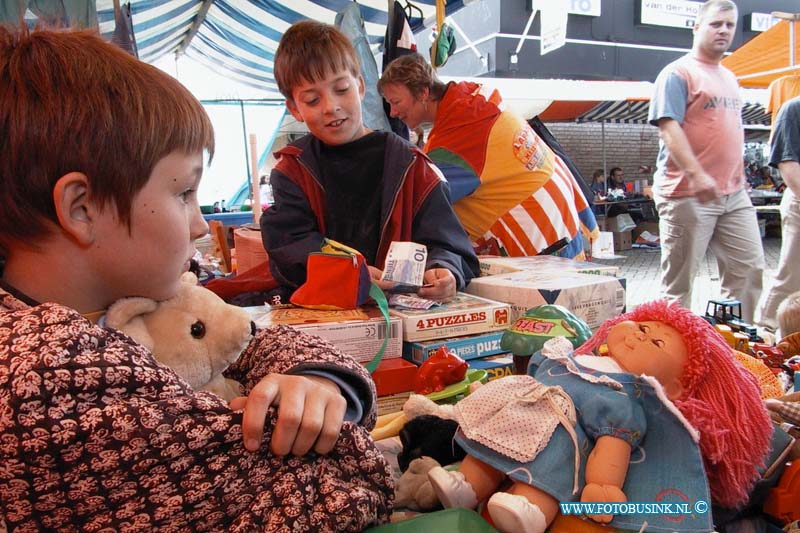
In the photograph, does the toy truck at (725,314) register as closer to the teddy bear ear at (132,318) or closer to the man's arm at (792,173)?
the teddy bear ear at (132,318)

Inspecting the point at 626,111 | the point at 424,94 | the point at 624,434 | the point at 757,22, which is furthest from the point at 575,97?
the point at 757,22

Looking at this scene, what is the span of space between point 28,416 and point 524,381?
0.63 m

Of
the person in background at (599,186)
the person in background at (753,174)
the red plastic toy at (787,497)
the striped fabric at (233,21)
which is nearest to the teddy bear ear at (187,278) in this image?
the red plastic toy at (787,497)

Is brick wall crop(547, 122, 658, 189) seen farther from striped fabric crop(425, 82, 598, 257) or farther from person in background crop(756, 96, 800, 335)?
striped fabric crop(425, 82, 598, 257)

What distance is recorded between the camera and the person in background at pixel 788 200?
3.03 meters

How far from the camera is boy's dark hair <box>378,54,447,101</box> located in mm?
2604

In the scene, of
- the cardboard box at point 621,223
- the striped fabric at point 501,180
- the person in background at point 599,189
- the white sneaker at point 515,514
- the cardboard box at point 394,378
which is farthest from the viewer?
the person in background at point 599,189

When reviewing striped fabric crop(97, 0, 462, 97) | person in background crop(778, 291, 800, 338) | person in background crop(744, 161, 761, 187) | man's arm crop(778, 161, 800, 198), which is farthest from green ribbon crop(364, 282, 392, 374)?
person in background crop(744, 161, 761, 187)

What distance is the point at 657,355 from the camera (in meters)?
0.84

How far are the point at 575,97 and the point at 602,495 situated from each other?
8758mm

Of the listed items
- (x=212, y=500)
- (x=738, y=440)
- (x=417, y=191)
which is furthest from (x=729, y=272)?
(x=212, y=500)

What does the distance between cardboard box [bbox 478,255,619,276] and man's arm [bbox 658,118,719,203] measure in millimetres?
1312

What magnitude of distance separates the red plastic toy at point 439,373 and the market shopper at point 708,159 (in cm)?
226

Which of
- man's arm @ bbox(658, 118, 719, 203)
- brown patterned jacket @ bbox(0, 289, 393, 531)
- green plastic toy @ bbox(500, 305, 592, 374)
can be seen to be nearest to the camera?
brown patterned jacket @ bbox(0, 289, 393, 531)
